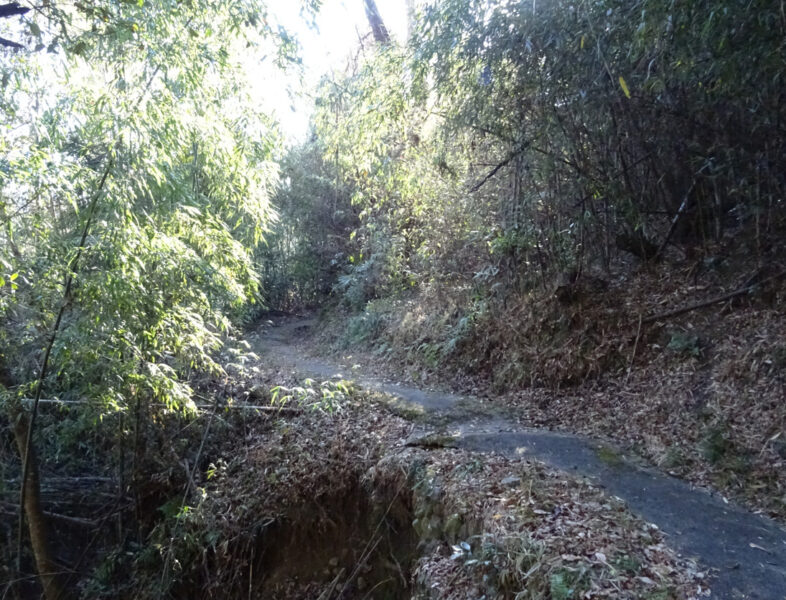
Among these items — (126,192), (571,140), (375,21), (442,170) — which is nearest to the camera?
(126,192)

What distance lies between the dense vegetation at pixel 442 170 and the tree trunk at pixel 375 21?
4573 millimetres

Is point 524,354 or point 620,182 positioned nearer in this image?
point 620,182

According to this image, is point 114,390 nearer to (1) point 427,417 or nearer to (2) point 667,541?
(1) point 427,417

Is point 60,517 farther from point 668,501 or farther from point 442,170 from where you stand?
point 442,170

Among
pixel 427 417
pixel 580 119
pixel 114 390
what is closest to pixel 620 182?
pixel 580 119

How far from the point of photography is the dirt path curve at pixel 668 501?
3166mm

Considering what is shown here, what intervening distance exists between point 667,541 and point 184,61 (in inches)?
233

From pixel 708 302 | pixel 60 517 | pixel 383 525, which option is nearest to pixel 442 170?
pixel 708 302

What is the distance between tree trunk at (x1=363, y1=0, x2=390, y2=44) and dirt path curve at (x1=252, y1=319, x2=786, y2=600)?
9128 millimetres

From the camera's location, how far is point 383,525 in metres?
5.40

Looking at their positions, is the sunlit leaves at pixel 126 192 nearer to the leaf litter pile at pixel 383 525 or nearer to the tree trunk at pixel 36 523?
the tree trunk at pixel 36 523

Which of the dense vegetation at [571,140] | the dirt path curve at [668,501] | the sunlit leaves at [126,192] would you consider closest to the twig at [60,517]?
the sunlit leaves at [126,192]

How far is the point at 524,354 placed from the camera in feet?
24.7

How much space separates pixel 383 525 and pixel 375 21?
1143cm
